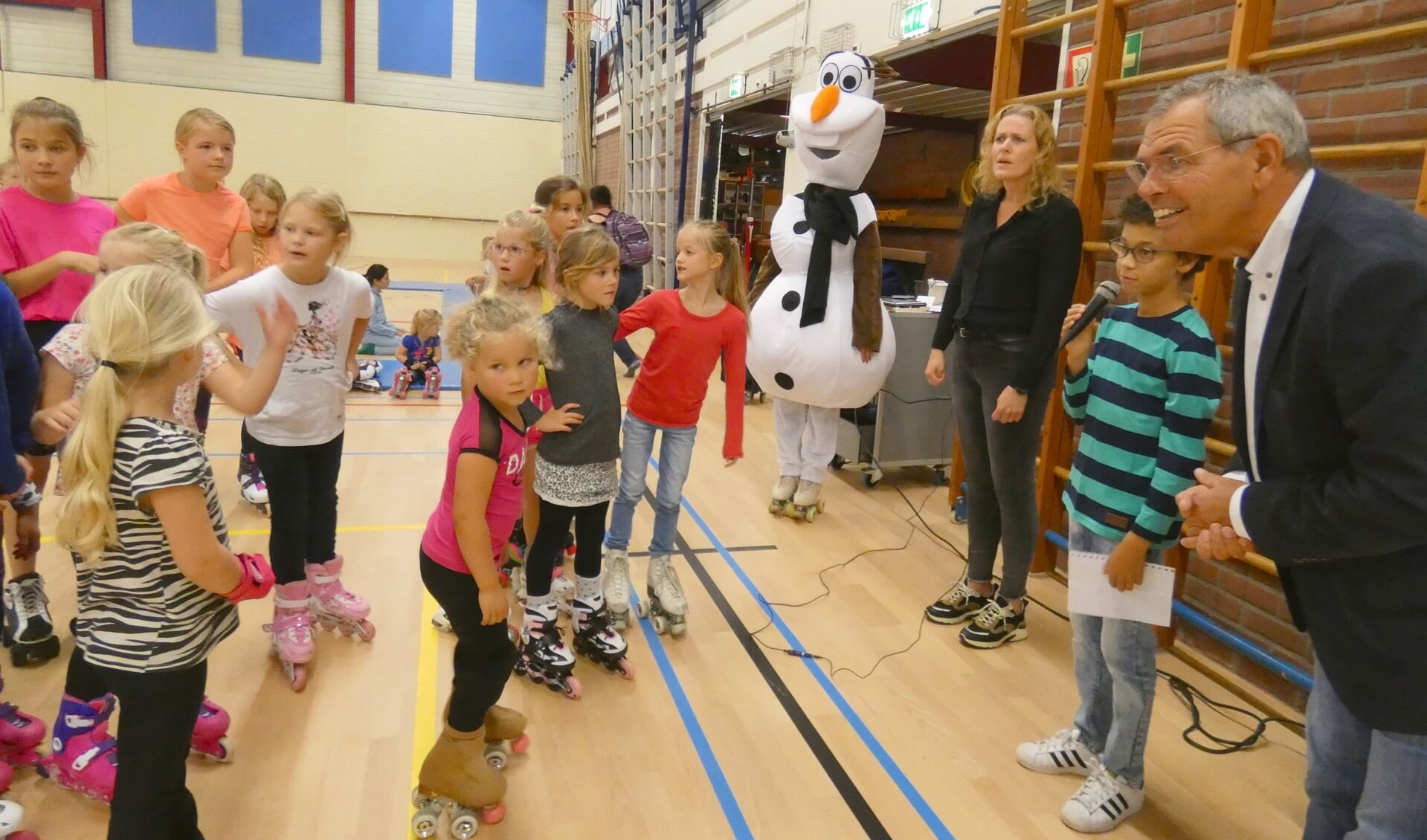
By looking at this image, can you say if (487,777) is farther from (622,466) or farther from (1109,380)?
(1109,380)

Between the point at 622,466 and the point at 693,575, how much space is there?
2.30 feet

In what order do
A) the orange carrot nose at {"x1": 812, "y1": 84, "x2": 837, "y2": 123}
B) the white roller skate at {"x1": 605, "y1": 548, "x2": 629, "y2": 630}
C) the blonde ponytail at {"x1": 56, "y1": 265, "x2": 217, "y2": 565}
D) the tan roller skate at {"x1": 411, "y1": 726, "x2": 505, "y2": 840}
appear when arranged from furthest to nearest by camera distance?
the orange carrot nose at {"x1": 812, "y1": 84, "x2": 837, "y2": 123} → the white roller skate at {"x1": 605, "y1": 548, "x2": 629, "y2": 630} → the tan roller skate at {"x1": 411, "y1": 726, "x2": 505, "y2": 840} → the blonde ponytail at {"x1": 56, "y1": 265, "x2": 217, "y2": 565}

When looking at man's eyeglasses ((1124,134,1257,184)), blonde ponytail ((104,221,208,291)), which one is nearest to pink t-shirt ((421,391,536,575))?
blonde ponytail ((104,221,208,291))

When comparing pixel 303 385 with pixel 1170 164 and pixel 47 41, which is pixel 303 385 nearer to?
pixel 1170 164

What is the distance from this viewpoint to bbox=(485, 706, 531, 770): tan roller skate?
208cm

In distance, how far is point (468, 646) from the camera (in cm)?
184

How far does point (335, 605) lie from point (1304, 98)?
332cm

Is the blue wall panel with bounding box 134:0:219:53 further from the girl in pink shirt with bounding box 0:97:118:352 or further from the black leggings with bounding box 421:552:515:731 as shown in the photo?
the black leggings with bounding box 421:552:515:731

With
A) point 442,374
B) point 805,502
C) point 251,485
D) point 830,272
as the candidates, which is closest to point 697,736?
point 805,502

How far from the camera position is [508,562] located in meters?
3.08

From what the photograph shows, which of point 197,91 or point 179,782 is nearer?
point 179,782

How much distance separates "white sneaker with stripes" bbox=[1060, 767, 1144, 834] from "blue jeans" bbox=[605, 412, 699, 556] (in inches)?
55.6

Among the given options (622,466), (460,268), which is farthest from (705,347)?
(460,268)

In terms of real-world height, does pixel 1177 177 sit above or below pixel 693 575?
above
